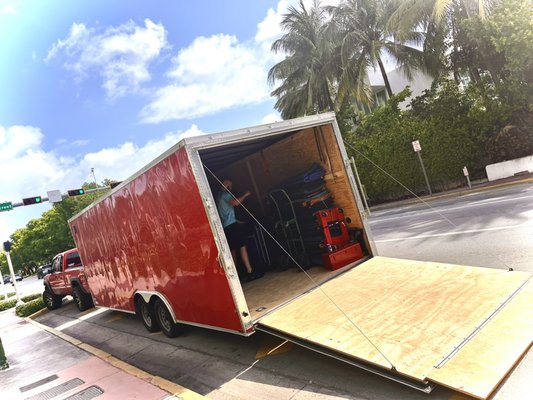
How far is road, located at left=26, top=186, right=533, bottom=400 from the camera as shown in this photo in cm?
386

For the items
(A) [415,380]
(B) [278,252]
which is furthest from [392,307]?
(B) [278,252]

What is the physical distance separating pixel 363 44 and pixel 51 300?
72.2 feet

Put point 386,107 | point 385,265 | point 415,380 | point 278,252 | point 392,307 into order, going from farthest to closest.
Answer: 1. point 386,107
2. point 278,252
3. point 385,265
4. point 392,307
5. point 415,380

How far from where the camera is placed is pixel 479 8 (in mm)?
16562

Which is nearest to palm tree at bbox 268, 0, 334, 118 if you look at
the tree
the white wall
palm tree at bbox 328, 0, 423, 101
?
palm tree at bbox 328, 0, 423, 101

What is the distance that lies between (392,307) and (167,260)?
3.48 metres

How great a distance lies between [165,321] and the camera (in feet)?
23.7

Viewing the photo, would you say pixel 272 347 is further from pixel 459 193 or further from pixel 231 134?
pixel 459 193

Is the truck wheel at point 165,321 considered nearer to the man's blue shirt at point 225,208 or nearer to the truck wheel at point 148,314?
the truck wheel at point 148,314

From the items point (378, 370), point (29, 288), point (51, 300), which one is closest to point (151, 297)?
point (378, 370)

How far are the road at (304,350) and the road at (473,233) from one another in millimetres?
20

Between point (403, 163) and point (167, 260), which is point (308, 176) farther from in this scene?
point (403, 163)

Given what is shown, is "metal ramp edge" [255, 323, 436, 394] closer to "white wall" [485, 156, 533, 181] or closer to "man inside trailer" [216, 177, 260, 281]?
"man inside trailer" [216, 177, 260, 281]

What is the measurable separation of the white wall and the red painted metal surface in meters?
16.2
